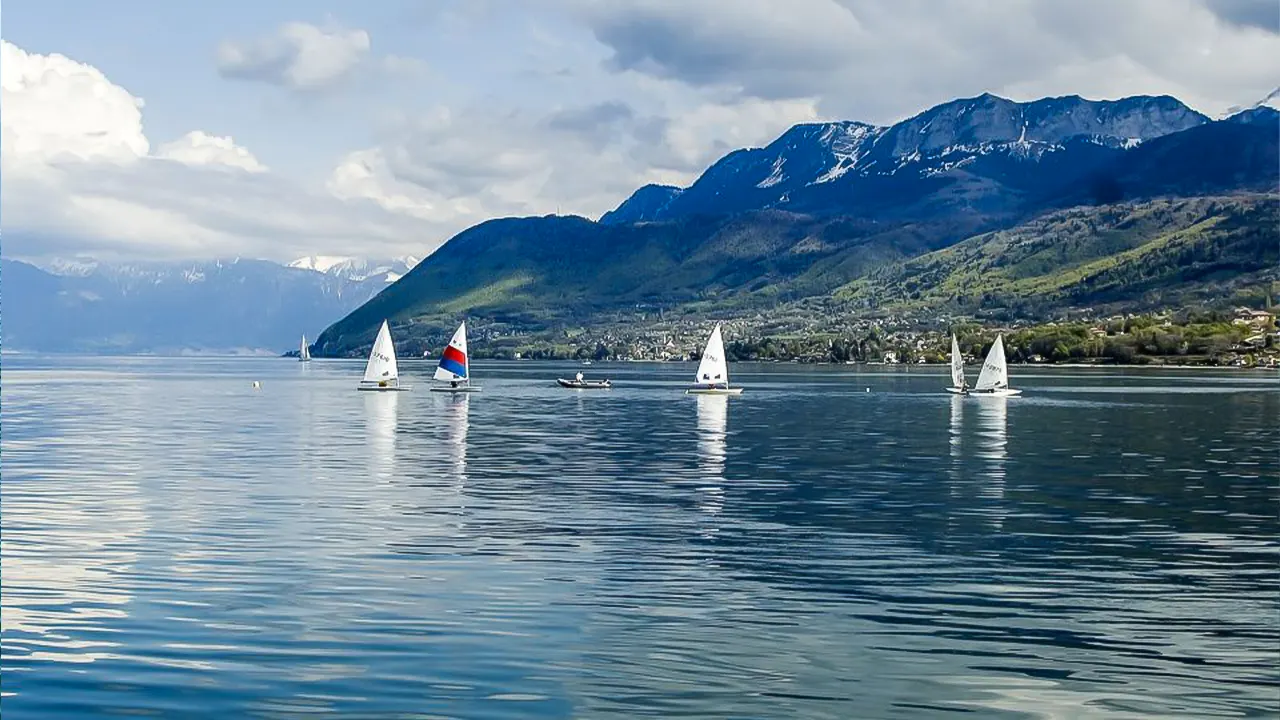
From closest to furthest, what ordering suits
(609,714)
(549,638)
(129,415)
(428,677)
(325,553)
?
1. (609,714)
2. (428,677)
3. (549,638)
4. (325,553)
5. (129,415)

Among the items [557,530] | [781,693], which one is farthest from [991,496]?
[781,693]

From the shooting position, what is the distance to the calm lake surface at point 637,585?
103ft

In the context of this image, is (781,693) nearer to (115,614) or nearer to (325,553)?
(115,614)

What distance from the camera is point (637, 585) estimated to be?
44938mm

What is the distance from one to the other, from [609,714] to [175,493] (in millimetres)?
49351

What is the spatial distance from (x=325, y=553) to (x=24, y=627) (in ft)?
48.9

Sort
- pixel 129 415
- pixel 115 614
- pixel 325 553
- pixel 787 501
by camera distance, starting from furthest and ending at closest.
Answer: pixel 129 415 → pixel 787 501 → pixel 325 553 → pixel 115 614

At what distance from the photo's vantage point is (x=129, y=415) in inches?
6250

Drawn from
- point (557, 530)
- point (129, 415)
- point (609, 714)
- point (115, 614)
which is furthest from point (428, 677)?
point (129, 415)

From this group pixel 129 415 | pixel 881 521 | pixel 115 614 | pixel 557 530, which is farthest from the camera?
pixel 129 415

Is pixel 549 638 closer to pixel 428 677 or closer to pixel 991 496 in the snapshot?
pixel 428 677

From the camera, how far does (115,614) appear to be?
3919cm

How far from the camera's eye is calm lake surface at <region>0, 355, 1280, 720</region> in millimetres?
31297

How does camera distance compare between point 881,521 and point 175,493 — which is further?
point 175,493
